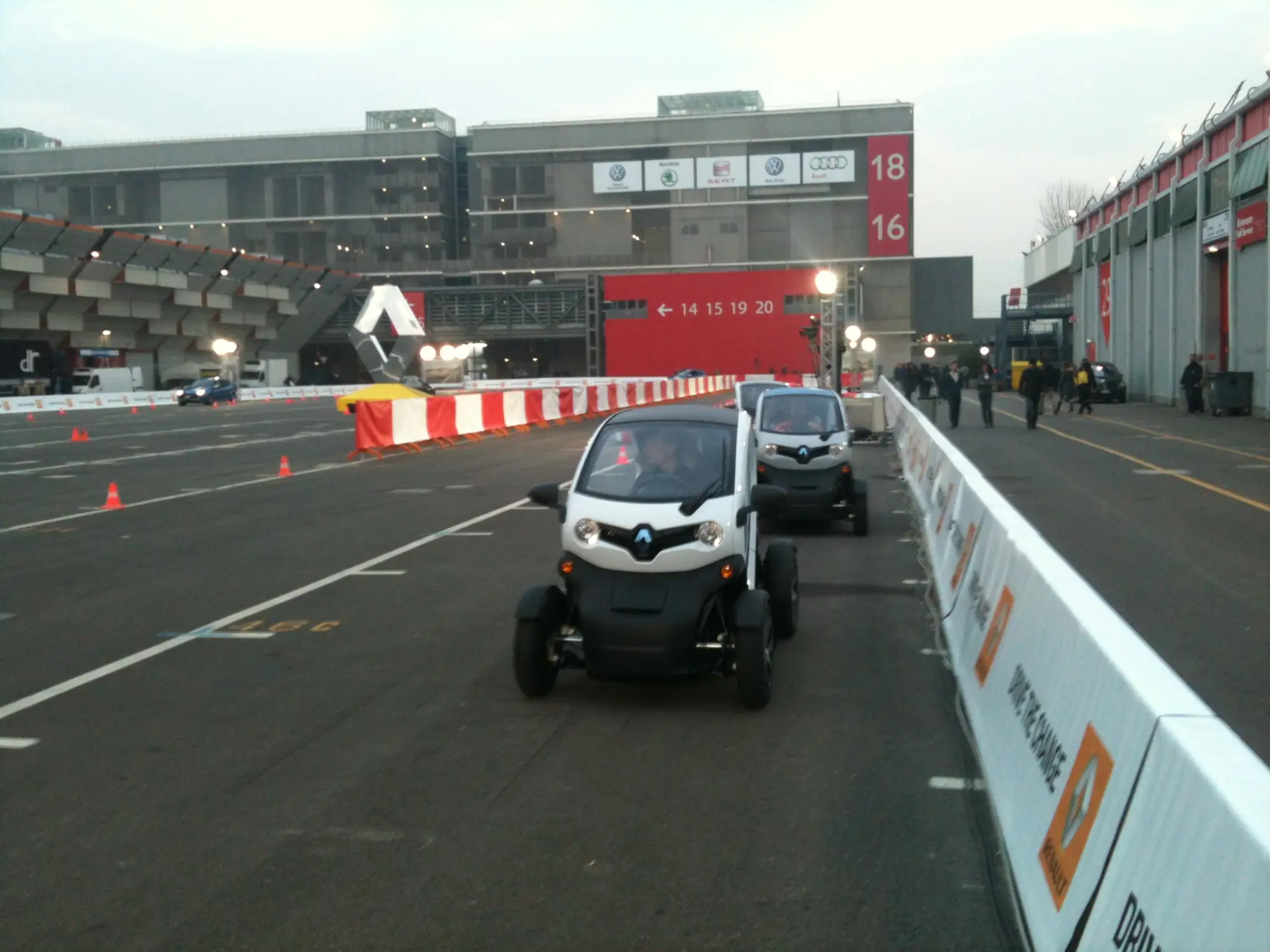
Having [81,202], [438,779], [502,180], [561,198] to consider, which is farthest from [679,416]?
[81,202]

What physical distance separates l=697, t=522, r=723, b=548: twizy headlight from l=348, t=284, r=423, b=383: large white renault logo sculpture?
44495 millimetres

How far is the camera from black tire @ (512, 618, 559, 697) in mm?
7621

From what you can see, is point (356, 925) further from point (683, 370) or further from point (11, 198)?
point (11, 198)

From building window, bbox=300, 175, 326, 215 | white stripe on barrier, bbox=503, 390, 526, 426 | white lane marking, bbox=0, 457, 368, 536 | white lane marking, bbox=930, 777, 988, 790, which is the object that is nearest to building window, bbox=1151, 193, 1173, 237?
white stripe on barrier, bbox=503, 390, 526, 426

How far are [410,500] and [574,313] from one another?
238 feet

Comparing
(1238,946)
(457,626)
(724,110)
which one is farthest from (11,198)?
(1238,946)

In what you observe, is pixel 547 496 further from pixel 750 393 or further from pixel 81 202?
pixel 81 202

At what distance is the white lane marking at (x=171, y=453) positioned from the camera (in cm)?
2468

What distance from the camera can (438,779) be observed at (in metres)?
6.37

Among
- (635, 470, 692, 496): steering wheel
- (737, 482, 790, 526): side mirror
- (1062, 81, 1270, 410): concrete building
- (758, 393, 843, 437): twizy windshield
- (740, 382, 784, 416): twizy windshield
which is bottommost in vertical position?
(737, 482, 790, 526): side mirror

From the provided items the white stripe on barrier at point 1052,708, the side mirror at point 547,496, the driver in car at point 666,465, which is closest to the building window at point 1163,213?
the driver in car at point 666,465

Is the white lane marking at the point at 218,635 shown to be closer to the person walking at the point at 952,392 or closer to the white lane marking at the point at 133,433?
the white lane marking at the point at 133,433

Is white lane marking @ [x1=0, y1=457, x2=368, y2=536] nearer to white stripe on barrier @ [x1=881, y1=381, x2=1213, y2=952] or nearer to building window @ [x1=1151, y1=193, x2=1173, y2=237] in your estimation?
white stripe on barrier @ [x1=881, y1=381, x2=1213, y2=952]

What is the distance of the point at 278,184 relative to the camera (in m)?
106
